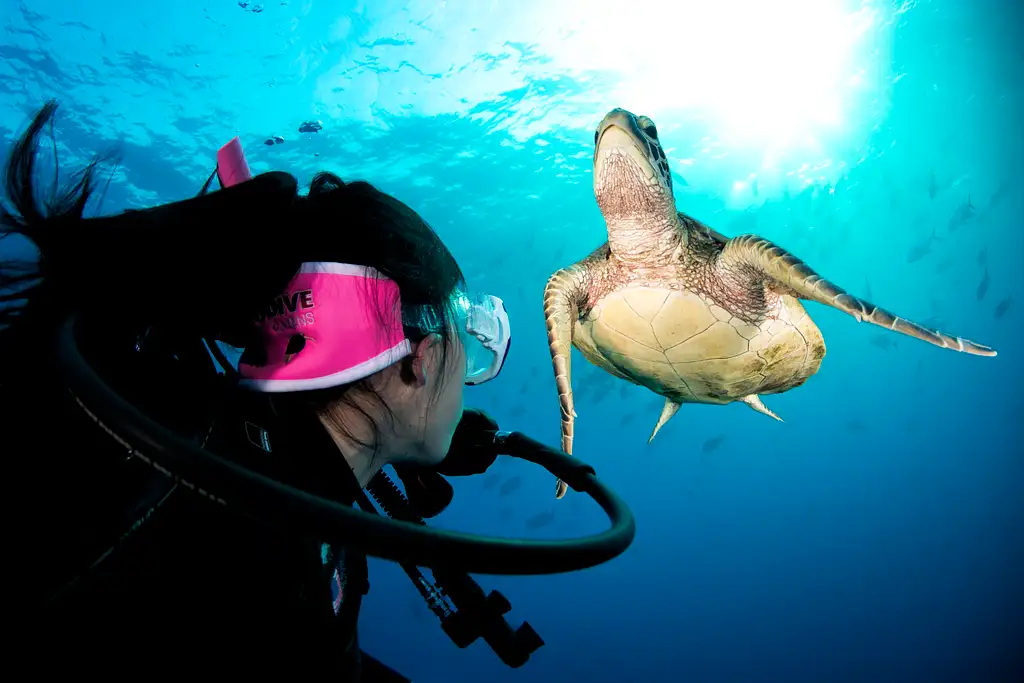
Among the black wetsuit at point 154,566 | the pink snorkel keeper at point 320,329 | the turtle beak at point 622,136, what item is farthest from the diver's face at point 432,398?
the turtle beak at point 622,136

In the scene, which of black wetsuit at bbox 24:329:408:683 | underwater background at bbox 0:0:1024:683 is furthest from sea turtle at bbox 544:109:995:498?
underwater background at bbox 0:0:1024:683

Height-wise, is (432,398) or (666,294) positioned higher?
(666,294)

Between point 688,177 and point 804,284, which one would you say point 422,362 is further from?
point 688,177

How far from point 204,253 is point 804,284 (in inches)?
129

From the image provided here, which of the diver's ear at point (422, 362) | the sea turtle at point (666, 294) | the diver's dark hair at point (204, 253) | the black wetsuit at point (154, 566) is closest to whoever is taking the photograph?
the black wetsuit at point (154, 566)

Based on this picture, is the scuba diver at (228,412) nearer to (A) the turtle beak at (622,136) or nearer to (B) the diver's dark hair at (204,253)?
(B) the diver's dark hair at (204,253)

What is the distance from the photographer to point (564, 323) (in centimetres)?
376

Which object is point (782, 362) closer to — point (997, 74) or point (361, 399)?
point (361, 399)

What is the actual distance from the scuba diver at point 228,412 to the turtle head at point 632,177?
245 cm

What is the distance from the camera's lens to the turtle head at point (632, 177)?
319 cm

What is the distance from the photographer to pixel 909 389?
47375 mm

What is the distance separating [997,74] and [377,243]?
25684 millimetres

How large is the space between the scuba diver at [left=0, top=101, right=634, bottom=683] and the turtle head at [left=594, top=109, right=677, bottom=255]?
245cm

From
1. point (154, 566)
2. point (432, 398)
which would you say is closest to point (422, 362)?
point (432, 398)
